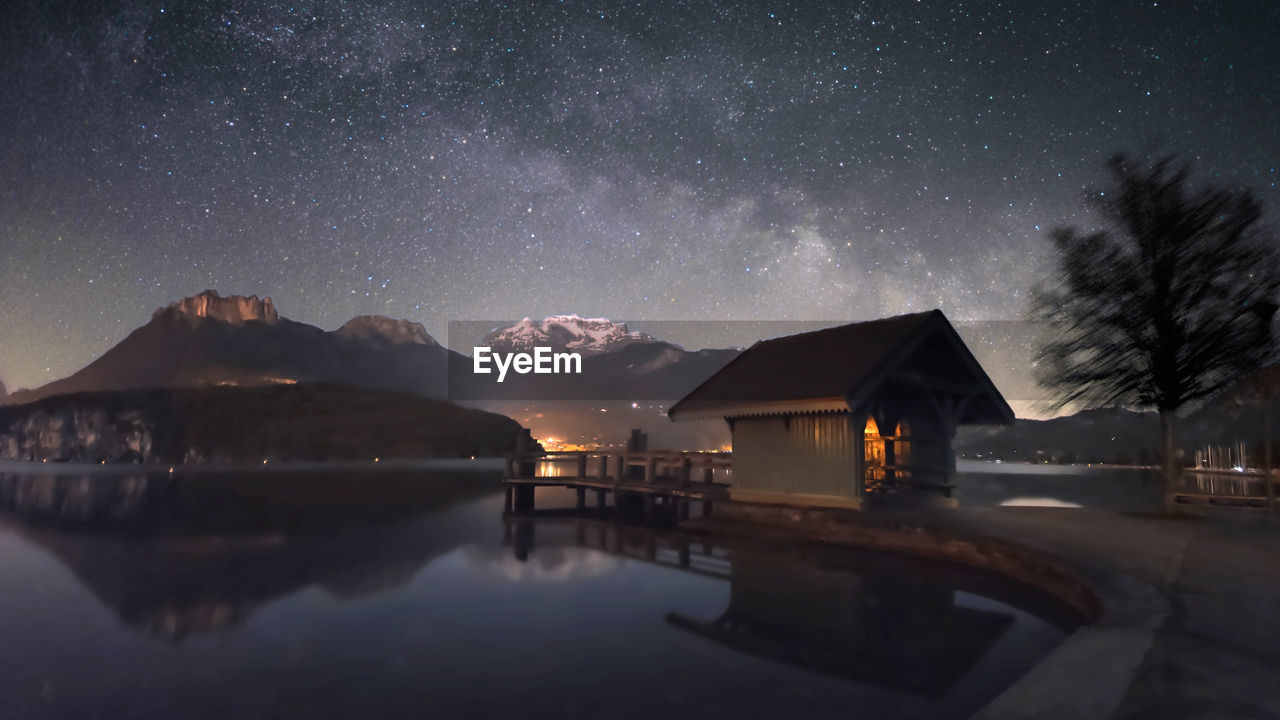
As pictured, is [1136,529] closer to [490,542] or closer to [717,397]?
[717,397]

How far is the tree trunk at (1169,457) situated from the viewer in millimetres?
17016

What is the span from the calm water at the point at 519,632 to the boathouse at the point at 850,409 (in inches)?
82.0

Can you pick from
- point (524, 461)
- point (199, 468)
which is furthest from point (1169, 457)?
point (199, 468)

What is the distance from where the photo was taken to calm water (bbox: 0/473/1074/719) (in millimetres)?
8469

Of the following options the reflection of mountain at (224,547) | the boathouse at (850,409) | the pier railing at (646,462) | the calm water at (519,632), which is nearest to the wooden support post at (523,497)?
the pier railing at (646,462)

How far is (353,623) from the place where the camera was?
13078mm

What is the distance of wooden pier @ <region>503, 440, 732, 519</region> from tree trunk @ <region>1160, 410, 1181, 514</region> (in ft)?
36.5

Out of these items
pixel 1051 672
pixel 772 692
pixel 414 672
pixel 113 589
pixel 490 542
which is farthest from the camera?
pixel 490 542

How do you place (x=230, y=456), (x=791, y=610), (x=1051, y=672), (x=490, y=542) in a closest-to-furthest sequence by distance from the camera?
(x=1051, y=672) < (x=791, y=610) < (x=490, y=542) < (x=230, y=456)

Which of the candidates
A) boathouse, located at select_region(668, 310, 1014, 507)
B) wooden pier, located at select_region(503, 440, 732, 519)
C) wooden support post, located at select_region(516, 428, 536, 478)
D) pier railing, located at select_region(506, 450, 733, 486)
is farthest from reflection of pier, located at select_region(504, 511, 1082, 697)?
wooden support post, located at select_region(516, 428, 536, 478)

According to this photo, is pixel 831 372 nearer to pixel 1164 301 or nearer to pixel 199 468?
pixel 1164 301

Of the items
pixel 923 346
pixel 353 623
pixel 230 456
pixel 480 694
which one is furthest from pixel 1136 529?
pixel 230 456

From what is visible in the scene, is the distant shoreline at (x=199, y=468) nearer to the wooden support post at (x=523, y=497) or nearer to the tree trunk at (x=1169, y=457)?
the wooden support post at (x=523, y=497)

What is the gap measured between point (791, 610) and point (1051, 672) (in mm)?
6935
